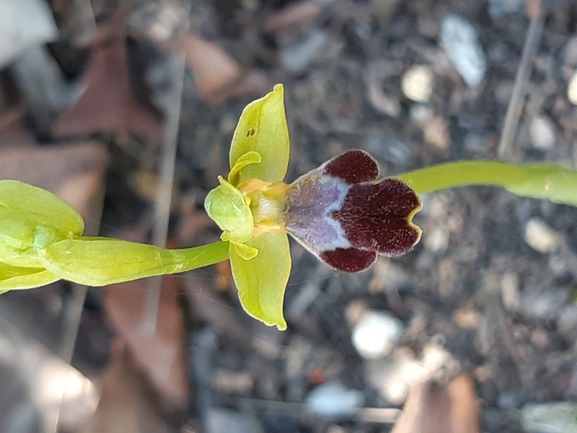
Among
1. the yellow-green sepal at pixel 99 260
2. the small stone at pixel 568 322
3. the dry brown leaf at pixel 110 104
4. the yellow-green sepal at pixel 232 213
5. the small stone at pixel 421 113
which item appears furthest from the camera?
the dry brown leaf at pixel 110 104

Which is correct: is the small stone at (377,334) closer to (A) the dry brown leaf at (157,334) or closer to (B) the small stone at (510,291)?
(B) the small stone at (510,291)

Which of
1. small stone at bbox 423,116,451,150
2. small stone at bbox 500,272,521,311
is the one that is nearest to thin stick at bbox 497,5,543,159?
small stone at bbox 423,116,451,150

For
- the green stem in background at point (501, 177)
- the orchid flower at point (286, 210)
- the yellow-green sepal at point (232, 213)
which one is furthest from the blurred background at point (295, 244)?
the yellow-green sepal at point (232, 213)

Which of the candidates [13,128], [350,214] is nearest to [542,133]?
[350,214]

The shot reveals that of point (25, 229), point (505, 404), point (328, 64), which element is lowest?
point (25, 229)

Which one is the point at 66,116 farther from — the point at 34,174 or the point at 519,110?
the point at 519,110

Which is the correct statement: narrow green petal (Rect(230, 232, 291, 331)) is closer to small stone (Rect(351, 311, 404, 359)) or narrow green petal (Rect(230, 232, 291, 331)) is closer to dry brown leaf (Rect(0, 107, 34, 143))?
small stone (Rect(351, 311, 404, 359))

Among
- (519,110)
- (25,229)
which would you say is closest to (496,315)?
(519,110)
